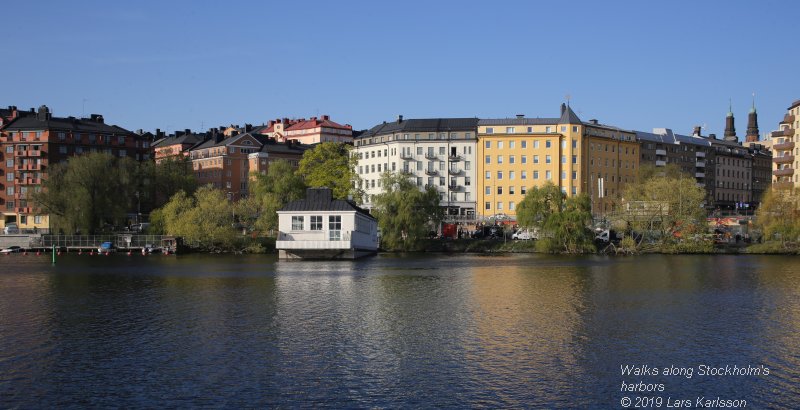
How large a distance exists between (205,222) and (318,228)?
25.5 m

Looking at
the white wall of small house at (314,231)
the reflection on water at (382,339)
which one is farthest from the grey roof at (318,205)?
the reflection on water at (382,339)

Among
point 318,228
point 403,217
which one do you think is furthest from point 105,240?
point 403,217

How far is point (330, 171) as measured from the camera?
158 metres

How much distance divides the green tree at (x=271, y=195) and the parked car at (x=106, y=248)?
18.9 m

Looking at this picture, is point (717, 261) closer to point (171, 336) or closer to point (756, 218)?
point (756, 218)

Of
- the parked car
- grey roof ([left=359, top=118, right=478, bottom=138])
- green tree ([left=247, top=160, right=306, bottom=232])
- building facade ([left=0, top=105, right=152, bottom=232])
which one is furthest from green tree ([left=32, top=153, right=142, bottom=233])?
grey roof ([left=359, top=118, right=478, bottom=138])

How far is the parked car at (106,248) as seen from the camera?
117875 mm

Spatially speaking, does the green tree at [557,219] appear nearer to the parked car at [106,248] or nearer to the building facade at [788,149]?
the building facade at [788,149]

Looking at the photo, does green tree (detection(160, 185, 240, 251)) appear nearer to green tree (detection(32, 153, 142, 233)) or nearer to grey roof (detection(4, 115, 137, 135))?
green tree (detection(32, 153, 142, 233))

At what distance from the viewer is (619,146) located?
177 metres

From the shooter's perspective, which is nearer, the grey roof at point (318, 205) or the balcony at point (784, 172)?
the grey roof at point (318, 205)

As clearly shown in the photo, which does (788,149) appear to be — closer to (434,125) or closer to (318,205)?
(434,125)

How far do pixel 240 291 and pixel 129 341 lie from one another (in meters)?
20.6

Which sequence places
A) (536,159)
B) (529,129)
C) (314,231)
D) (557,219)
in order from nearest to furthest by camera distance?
(314,231) → (557,219) → (536,159) → (529,129)
